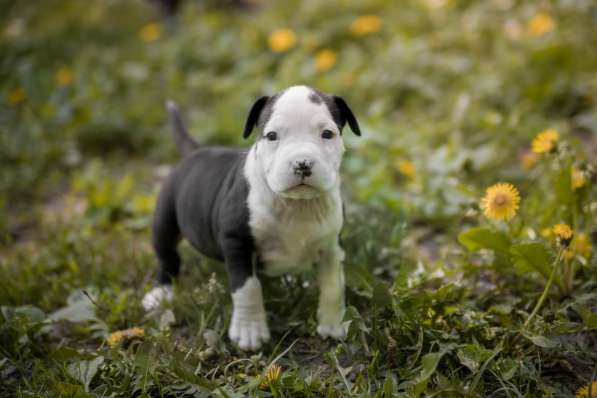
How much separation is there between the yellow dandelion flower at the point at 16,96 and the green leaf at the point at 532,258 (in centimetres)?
422

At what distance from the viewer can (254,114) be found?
2346 millimetres

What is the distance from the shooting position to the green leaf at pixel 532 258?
2365 mm

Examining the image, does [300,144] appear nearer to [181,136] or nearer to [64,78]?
[181,136]

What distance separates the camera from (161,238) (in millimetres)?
2887

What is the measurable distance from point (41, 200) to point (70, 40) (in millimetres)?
2958

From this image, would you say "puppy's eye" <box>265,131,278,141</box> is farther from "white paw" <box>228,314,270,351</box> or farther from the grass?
"white paw" <box>228,314,270,351</box>

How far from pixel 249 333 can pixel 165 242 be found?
73 centimetres

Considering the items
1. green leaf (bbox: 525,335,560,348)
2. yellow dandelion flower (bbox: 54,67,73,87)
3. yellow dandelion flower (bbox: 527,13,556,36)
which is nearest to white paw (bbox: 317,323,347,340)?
green leaf (bbox: 525,335,560,348)

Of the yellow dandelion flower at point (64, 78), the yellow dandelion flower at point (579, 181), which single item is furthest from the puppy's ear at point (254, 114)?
the yellow dandelion flower at point (64, 78)

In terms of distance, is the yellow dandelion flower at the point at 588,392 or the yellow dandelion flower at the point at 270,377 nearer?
the yellow dandelion flower at the point at 588,392

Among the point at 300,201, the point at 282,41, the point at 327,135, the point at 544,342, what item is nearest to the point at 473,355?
the point at 544,342

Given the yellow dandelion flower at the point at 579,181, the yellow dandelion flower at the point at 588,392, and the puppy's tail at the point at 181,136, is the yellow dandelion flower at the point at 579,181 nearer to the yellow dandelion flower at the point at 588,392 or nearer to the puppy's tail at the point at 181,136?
the yellow dandelion flower at the point at 588,392

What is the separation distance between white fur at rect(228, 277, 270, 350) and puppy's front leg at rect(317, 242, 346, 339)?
250mm

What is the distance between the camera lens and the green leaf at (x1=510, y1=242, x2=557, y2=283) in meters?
2.37
